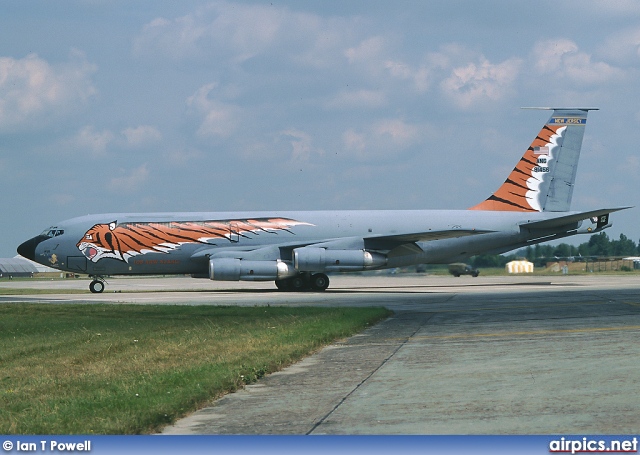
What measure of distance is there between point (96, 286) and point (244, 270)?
9.06 m

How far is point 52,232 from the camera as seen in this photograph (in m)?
40.8

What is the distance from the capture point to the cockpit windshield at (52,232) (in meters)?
40.6

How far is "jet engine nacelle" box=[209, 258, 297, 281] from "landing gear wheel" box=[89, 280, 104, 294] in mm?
6784

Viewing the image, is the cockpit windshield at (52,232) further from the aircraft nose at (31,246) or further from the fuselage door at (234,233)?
the fuselage door at (234,233)

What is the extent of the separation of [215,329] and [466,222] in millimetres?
24080

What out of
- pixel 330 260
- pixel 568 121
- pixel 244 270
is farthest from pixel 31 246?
pixel 568 121

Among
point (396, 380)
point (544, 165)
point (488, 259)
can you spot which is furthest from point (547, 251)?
point (396, 380)

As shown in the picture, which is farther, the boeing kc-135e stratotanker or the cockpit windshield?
the cockpit windshield

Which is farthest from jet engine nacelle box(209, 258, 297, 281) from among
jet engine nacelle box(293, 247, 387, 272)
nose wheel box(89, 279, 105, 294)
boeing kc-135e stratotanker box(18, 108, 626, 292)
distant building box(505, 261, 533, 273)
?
distant building box(505, 261, 533, 273)

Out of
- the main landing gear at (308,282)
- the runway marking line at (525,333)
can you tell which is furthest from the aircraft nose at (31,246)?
the runway marking line at (525,333)

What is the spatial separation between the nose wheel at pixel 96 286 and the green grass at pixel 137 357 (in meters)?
15.5

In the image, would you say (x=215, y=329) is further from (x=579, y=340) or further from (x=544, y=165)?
(x=544, y=165)

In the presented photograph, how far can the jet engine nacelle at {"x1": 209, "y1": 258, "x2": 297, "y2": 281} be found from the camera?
37.7 m

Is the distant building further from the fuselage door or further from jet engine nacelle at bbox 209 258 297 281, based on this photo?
jet engine nacelle at bbox 209 258 297 281
